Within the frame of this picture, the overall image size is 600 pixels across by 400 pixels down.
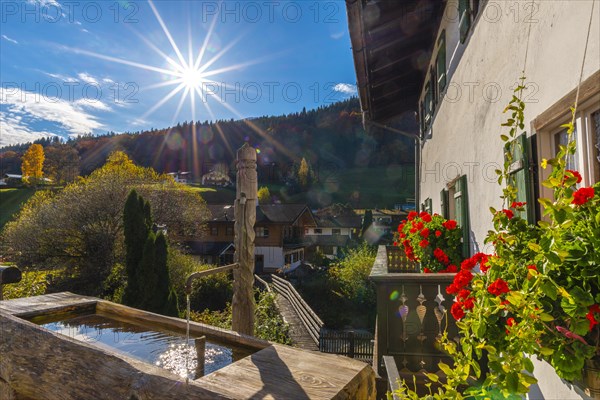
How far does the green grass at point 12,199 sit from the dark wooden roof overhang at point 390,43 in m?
50.2

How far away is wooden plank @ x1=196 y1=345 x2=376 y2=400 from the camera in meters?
1.77

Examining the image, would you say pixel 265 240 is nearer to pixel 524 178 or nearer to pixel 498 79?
pixel 498 79

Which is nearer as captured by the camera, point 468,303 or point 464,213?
point 468,303

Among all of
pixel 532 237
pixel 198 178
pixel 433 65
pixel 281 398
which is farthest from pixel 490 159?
pixel 198 178

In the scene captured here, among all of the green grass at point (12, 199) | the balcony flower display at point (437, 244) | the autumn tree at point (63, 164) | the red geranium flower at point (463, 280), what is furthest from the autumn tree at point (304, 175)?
the red geranium flower at point (463, 280)

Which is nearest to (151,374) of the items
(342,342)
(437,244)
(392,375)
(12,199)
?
(392,375)

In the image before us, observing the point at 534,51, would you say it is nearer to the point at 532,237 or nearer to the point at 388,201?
the point at 532,237

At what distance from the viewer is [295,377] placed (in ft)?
6.49

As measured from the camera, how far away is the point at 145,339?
355 cm

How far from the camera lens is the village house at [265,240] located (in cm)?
3256

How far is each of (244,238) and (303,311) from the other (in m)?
11.4

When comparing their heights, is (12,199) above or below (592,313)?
above

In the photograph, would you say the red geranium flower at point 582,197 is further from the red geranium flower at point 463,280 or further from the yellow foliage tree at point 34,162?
the yellow foliage tree at point 34,162

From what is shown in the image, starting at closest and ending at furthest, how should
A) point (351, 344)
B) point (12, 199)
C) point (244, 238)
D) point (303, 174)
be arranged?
point (244, 238), point (351, 344), point (12, 199), point (303, 174)
